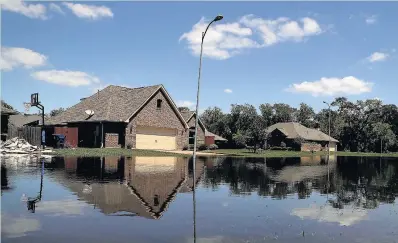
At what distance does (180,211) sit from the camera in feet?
35.5

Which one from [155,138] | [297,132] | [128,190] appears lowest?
[128,190]

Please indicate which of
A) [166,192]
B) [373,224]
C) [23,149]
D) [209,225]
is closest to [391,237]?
[373,224]

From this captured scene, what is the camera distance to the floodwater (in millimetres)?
8297

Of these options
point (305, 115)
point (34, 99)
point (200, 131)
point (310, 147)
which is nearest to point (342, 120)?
point (305, 115)

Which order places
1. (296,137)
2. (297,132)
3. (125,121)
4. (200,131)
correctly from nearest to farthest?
(125,121) → (200,131) → (296,137) → (297,132)

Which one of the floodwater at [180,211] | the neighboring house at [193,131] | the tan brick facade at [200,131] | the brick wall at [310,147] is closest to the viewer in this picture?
the floodwater at [180,211]

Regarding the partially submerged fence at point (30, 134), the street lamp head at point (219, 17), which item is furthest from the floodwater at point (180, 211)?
the partially submerged fence at point (30, 134)

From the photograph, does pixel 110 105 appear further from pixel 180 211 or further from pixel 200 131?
pixel 180 211

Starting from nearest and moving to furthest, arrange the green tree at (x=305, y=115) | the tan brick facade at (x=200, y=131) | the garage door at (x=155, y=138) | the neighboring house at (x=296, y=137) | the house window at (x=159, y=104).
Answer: the garage door at (x=155, y=138), the house window at (x=159, y=104), the tan brick facade at (x=200, y=131), the neighboring house at (x=296, y=137), the green tree at (x=305, y=115)

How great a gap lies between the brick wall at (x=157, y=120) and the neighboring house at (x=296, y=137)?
3171 cm

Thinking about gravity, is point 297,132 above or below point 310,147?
above

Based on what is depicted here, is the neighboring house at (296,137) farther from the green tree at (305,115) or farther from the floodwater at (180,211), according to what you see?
the floodwater at (180,211)

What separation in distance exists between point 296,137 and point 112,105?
43831mm

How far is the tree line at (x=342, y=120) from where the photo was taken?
90.9 meters
